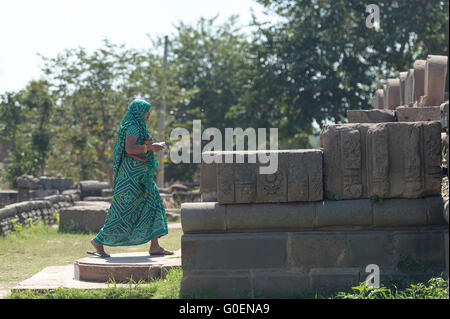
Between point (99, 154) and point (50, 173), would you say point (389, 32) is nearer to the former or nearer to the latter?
point (99, 154)

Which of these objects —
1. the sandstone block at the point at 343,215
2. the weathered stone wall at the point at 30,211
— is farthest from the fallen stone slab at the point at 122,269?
the weathered stone wall at the point at 30,211

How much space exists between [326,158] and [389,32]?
51.1 ft

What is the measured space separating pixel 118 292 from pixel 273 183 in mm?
1532

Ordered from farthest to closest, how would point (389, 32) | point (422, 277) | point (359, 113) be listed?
point (389, 32) < point (359, 113) < point (422, 277)

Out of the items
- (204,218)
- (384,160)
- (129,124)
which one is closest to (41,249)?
(129,124)

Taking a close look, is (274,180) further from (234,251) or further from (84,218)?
(84,218)

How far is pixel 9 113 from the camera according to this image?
65.7ft

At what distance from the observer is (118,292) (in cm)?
495

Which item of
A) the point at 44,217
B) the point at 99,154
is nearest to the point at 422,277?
the point at 44,217

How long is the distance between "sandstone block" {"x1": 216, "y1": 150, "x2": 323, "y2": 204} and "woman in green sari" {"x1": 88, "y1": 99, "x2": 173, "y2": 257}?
1.47 m

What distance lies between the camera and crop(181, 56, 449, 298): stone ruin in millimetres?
4824

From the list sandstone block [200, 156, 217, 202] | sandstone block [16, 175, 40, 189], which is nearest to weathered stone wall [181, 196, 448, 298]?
sandstone block [200, 156, 217, 202]

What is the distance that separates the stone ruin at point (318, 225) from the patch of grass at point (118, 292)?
0.19m
